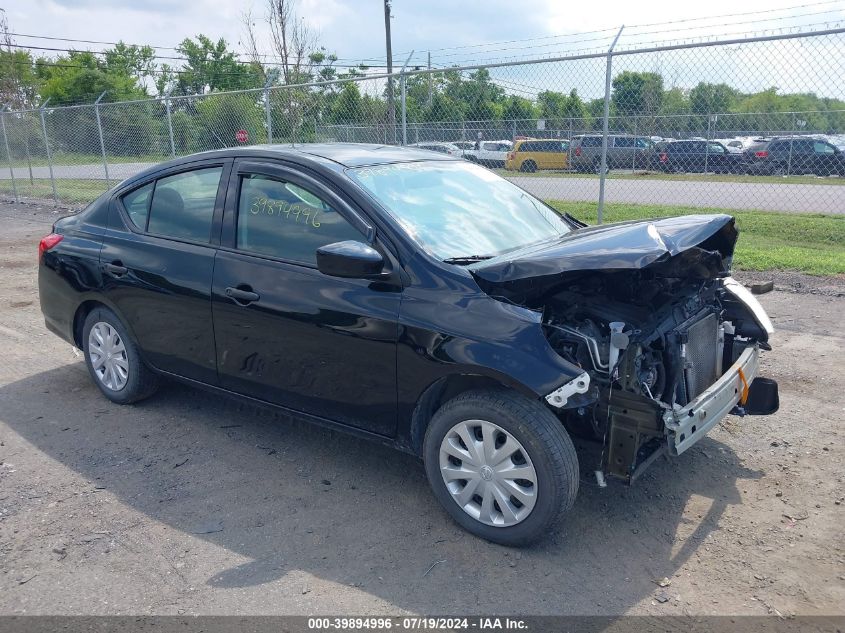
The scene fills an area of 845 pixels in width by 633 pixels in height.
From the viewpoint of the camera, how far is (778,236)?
1051cm

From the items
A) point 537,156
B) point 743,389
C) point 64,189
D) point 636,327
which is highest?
point 537,156

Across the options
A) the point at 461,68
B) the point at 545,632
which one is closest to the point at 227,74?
the point at 461,68

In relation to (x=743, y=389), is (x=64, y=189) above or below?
above

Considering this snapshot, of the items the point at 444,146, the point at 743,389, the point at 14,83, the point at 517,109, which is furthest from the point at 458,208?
the point at 14,83

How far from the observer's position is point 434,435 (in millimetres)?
3379

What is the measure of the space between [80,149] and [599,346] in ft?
55.5

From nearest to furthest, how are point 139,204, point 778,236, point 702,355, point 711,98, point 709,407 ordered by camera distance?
point 709,407 → point 702,355 → point 139,204 → point 711,98 → point 778,236

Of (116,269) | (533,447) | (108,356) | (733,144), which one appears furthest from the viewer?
(733,144)

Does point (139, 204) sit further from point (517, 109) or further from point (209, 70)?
point (209, 70)

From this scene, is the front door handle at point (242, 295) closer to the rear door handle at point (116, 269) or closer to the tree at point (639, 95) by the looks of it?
the rear door handle at point (116, 269)

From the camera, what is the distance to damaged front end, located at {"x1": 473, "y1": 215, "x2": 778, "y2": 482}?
310 cm

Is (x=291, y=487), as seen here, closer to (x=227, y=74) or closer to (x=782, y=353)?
(x=782, y=353)

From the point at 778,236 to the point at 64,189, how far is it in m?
16.7

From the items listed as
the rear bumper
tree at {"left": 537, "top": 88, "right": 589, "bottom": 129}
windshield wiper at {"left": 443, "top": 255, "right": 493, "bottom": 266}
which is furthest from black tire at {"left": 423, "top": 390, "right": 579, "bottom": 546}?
tree at {"left": 537, "top": 88, "right": 589, "bottom": 129}
